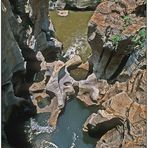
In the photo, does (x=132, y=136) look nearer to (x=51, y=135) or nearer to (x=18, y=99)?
(x=51, y=135)

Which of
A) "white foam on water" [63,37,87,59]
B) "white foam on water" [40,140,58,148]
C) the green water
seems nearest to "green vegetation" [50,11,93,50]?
Answer: the green water

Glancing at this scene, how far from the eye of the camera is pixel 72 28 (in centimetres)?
2675

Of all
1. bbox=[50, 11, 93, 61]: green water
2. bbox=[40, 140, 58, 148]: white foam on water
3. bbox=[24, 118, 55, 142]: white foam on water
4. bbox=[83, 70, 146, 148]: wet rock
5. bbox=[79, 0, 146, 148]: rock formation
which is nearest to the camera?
bbox=[83, 70, 146, 148]: wet rock

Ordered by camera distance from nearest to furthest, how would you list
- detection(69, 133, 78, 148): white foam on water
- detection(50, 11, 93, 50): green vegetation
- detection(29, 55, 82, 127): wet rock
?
detection(69, 133, 78, 148): white foam on water → detection(29, 55, 82, 127): wet rock → detection(50, 11, 93, 50): green vegetation

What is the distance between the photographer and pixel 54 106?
19.7 m

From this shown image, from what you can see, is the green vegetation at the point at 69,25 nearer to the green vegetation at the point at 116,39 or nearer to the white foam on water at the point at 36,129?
the green vegetation at the point at 116,39

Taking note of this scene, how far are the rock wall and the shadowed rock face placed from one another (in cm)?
279

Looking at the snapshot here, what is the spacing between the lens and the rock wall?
687 inches

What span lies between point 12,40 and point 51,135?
3684mm

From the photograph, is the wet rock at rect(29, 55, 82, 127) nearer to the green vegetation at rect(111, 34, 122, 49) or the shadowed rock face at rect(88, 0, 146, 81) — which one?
the shadowed rock face at rect(88, 0, 146, 81)

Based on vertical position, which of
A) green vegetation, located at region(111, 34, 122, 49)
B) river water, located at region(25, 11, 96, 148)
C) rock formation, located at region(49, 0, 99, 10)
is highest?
green vegetation, located at region(111, 34, 122, 49)

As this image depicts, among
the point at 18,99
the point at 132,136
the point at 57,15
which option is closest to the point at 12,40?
the point at 18,99

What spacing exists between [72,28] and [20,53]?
27.7ft

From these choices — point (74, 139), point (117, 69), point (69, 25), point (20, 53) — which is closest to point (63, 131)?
point (74, 139)
